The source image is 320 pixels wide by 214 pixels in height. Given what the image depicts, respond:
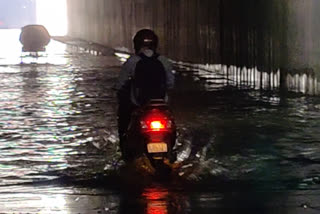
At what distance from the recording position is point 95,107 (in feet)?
53.8

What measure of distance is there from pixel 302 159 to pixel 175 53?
2036 centimetres

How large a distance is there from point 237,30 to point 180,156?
12076 mm

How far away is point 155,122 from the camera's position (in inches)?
343

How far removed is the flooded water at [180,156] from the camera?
7793 mm

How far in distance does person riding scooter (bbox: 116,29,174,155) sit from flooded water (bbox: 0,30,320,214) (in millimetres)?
888

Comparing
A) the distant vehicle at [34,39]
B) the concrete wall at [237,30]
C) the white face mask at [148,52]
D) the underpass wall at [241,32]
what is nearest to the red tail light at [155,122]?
the white face mask at [148,52]

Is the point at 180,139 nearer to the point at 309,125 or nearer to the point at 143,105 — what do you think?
the point at 309,125

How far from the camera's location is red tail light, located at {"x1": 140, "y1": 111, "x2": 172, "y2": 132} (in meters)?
8.70

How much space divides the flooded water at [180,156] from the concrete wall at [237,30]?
1.02m

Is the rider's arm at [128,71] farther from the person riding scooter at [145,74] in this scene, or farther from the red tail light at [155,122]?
the red tail light at [155,122]

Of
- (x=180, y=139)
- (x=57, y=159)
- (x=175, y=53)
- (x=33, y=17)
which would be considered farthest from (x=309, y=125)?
(x=33, y=17)

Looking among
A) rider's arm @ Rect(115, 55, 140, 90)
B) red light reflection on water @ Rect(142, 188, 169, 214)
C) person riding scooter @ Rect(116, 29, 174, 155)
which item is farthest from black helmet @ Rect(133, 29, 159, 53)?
red light reflection on water @ Rect(142, 188, 169, 214)

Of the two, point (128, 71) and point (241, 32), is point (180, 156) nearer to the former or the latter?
point (128, 71)

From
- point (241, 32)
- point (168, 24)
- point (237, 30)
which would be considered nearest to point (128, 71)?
point (241, 32)
